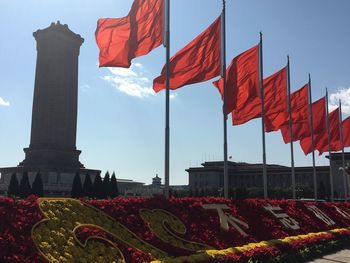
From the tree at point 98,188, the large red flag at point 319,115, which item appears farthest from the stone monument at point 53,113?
the large red flag at point 319,115

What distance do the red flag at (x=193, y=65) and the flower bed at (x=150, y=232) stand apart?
15.2ft

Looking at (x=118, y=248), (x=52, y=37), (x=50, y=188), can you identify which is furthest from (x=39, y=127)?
(x=118, y=248)

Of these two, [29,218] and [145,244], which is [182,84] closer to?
[145,244]

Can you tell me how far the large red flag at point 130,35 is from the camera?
16438 mm

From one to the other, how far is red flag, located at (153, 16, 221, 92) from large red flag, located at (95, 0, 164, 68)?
1.19 meters

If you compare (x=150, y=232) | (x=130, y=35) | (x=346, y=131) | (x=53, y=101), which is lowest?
(x=150, y=232)

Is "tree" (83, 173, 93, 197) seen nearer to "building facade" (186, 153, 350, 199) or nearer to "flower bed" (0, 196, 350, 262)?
"building facade" (186, 153, 350, 199)

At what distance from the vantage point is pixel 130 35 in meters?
16.5

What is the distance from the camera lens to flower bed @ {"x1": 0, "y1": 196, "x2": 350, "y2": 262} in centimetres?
959

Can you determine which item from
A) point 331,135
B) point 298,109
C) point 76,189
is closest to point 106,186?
point 76,189

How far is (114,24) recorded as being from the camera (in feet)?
54.4

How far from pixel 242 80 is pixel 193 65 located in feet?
14.1

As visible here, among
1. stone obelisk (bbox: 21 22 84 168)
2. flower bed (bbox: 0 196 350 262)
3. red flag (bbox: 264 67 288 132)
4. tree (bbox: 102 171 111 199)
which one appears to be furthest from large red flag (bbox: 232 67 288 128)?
stone obelisk (bbox: 21 22 84 168)

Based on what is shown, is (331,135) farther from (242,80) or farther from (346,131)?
(242,80)
